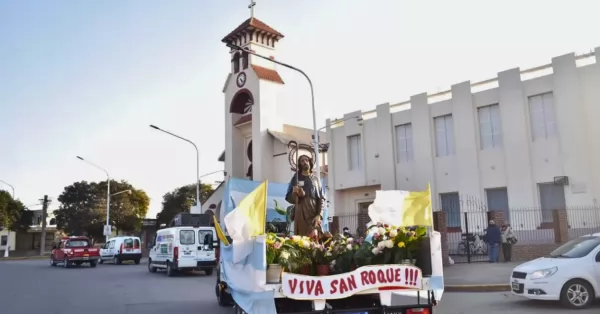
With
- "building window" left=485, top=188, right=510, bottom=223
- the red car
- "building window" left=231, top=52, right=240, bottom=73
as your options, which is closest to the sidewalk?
"building window" left=485, top=188, right=510, bottom=223

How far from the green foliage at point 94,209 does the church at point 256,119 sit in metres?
24.4

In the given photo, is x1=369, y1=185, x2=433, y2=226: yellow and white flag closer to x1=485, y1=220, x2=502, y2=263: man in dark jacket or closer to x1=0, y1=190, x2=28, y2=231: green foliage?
x1=485, y1=220, x2=502, y2=263: man in dark jacket

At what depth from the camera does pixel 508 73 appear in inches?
968

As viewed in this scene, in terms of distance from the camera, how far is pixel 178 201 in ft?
238

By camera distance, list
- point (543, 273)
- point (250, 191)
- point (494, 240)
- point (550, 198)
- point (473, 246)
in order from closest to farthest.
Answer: point (543, 273)
point (250, 191)
point (494, 240)
point (473, 246)
point (550, 198)

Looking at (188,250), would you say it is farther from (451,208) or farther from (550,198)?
(550,198)

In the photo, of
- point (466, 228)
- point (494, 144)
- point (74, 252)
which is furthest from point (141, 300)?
point (74, 252)

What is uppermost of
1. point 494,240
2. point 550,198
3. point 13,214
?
point 13,214

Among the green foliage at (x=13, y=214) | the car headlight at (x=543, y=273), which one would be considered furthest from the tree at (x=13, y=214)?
the car headlight at (x=543, y=273)

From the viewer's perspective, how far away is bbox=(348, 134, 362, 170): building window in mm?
31078

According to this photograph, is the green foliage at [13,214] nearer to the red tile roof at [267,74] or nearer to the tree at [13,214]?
the tree at [13,214]

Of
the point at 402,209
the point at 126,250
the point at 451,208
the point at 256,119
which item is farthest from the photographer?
Result: the point at 256,119

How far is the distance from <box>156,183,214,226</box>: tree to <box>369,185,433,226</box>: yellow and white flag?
6578cm

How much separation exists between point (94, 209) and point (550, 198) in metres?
51.9
